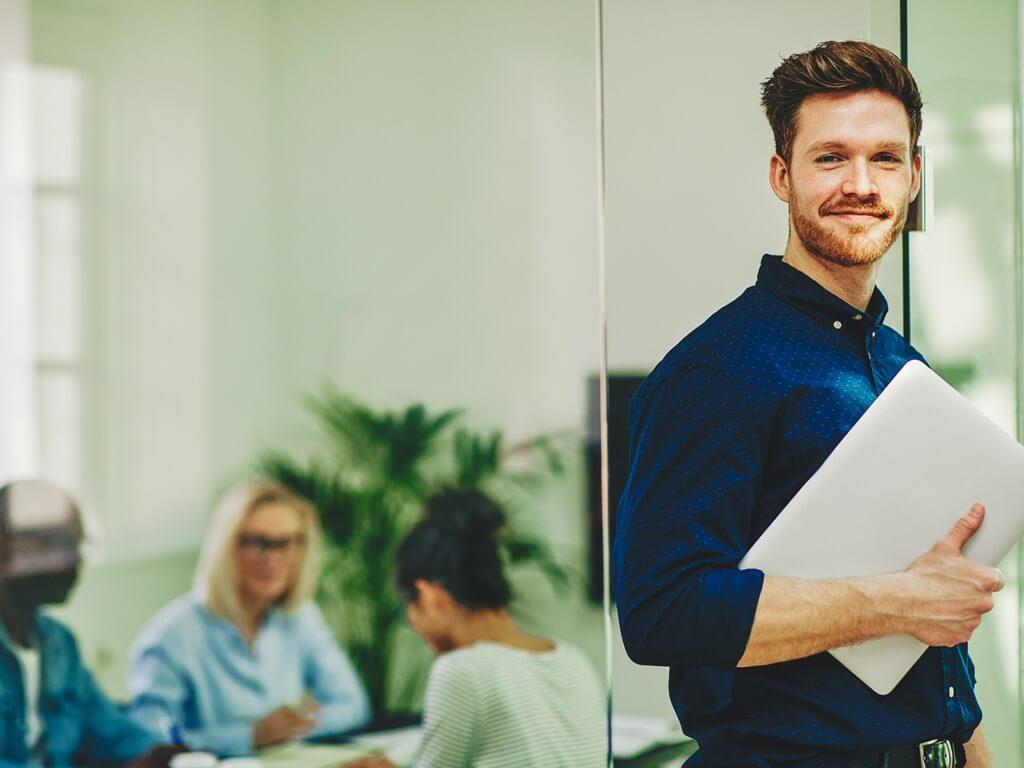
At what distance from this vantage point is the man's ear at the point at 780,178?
46.8 inches

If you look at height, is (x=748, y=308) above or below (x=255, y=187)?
below

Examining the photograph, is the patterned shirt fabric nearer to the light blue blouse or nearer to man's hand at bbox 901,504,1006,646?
the light blue blouse

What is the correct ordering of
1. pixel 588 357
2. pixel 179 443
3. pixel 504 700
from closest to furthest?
pixel 504 700 < pixel 588 357 < pixel 179 443

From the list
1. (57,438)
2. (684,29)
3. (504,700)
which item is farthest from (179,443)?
(684,29)

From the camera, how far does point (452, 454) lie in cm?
404

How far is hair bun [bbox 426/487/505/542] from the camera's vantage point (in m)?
3.41

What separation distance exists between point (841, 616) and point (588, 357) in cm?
291

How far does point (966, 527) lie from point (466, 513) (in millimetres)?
2580

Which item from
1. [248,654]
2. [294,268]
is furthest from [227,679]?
[294,268]

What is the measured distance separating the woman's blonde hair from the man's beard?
283 centimetres

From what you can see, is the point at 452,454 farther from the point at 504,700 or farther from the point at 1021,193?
the point at 1021,193

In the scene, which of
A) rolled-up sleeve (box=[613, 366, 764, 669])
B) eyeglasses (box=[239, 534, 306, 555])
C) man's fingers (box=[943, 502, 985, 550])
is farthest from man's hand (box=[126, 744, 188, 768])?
man's fingers (box=[943, 502, 985, 550])

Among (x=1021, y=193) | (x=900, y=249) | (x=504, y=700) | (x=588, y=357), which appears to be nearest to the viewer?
→ (x=900, y=249)

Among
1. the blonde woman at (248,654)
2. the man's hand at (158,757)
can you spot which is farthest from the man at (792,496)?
the blonde woman at (248,654)
